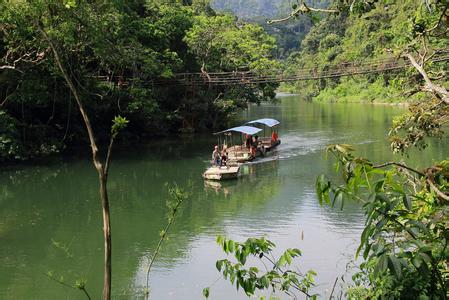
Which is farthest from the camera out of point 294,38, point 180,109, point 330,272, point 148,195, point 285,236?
point 294,38

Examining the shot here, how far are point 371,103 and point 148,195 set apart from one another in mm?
37023

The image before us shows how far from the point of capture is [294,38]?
124750 millimetres

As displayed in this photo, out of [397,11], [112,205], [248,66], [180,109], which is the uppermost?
[397,11]

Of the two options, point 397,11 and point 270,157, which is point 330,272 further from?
point 397,11

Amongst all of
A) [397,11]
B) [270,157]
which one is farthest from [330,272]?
[397,11]

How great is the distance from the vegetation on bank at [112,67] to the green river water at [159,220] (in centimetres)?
194

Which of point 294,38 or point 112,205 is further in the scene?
point 294,38

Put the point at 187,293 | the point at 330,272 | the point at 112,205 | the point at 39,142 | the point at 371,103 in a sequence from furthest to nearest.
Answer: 1. the point at 371,103
2. the point at 39,142
3. the point at 112,205
4. the point at 330,272
5. the point at 187,293

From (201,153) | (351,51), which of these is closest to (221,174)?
(201,153)

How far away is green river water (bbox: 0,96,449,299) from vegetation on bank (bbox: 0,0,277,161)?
194cm

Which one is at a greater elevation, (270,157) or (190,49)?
(190,49)

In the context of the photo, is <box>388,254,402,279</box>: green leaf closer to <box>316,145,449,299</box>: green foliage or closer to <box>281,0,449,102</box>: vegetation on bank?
<box>316,145,449,299</box>: green foliage

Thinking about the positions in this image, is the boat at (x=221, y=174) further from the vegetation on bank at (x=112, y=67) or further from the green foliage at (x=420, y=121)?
the green foliage at (x=420, y=121)

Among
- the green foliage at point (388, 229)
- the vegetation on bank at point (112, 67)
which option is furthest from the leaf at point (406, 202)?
the vegetation on bank at point (112, 67)
